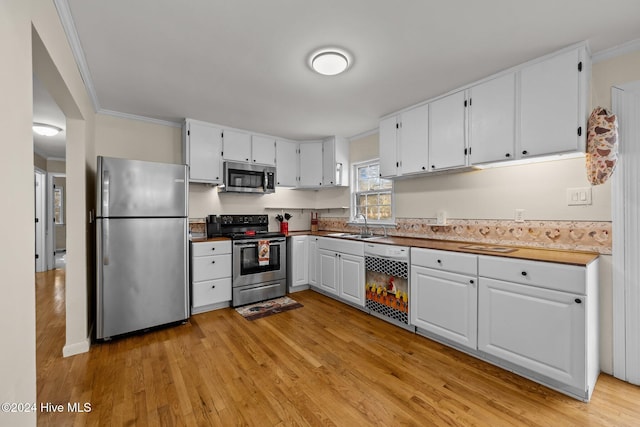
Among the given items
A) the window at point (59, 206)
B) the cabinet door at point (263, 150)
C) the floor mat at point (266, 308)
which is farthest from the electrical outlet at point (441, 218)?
the window at point (59, 206)

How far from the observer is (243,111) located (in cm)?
329

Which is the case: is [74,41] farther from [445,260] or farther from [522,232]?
[522,232]

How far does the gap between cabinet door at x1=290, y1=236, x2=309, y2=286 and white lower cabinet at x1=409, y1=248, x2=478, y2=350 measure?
181cm

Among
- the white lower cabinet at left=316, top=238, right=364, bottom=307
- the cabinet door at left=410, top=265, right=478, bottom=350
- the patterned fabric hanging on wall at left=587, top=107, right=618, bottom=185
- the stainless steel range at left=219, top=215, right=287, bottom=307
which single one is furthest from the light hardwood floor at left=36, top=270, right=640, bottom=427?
the patterned fabric hanging on wall at left=587, top=107, right=618, bottom=185

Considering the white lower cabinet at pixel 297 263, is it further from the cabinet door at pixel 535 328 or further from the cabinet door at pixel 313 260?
the cabinet door at pixel 535 328

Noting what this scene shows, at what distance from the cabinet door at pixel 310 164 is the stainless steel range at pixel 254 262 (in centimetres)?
106

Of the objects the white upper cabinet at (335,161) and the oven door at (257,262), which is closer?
the oven door at (257,262)

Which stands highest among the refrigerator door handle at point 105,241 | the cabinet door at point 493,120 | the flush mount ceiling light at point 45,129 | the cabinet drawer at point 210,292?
the flush mount ceiling light at point 45,129

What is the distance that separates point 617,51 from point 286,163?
3658mm

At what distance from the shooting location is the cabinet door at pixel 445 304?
7.50 ft

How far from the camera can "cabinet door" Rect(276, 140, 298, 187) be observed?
4367 mm

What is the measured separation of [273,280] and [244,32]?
294 centimetres

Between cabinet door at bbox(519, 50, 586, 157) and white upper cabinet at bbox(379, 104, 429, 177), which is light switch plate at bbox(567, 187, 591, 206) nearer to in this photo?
cabinet door at bbox(519, 50, 586, 157)

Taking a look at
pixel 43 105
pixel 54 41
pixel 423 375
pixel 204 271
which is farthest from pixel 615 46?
pixel 43 105
